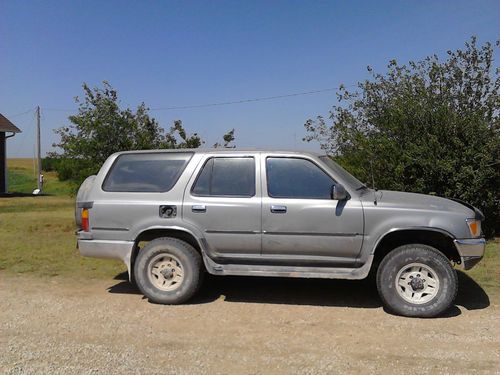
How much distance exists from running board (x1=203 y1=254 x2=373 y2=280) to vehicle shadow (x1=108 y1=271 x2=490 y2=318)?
1.70ft

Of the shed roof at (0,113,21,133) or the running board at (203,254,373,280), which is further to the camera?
the shed roof at (0,113,21,133)

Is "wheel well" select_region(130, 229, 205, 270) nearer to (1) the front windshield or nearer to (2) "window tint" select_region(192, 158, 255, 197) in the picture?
(2) "window tint" select_region(192, 158, 255, 197)

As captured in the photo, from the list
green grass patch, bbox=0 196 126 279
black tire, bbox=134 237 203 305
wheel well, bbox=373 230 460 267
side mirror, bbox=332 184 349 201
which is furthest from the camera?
green grass patch, bbox=0 196 126 279

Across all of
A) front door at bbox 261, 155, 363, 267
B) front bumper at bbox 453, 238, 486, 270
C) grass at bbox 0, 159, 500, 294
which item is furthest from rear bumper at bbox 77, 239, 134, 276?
front bumper at bbox 453, 238, 486, 270

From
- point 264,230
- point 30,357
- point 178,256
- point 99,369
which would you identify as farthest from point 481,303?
point 30,357

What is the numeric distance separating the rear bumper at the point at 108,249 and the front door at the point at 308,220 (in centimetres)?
157

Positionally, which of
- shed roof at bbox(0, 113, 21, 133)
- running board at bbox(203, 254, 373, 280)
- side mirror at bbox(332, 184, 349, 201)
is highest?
shed roof at bbox(0, 113, 21, 133)

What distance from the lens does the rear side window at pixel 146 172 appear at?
19.7 ft

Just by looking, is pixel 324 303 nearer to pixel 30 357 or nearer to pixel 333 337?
pixel 333 337

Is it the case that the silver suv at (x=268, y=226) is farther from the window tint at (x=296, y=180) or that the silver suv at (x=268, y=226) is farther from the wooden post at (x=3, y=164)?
the wooden post at (x=3, y=164)

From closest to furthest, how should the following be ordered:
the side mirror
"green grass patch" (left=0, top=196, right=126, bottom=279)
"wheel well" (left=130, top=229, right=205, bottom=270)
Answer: the side mirror
"wheel well" (left=130, top=229, right=205, bottom=270)
"green grass patch" (left=0, top=196, right=126, bottom=279)

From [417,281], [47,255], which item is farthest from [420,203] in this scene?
[47,255]

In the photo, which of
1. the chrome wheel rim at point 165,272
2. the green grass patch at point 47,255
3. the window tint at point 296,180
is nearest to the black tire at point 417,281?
the window tint at point 296,180

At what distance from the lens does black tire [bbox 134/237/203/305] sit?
5812mm
